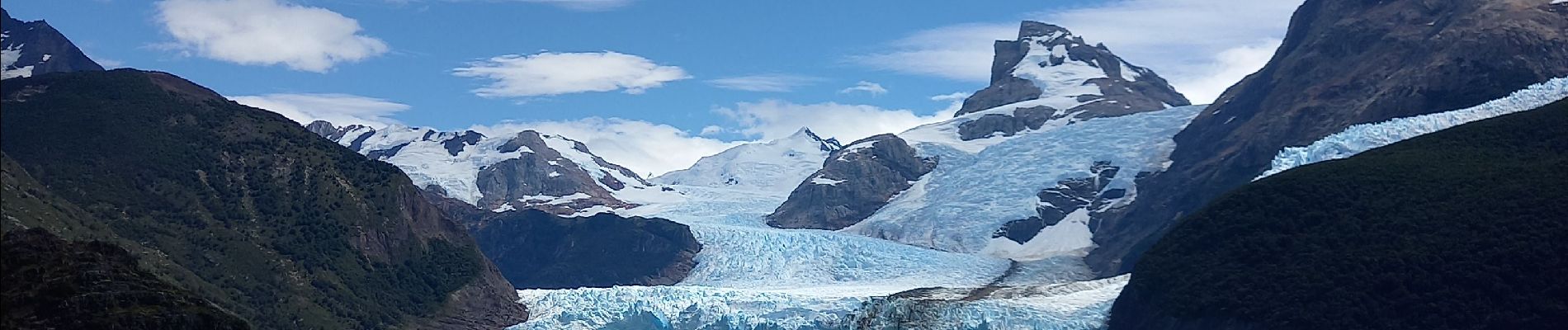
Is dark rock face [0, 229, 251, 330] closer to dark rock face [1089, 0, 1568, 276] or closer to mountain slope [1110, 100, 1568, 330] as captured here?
mountain slope [1110, 100, 1568, 330]

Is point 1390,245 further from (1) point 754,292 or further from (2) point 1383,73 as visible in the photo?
(2) point 1383,73

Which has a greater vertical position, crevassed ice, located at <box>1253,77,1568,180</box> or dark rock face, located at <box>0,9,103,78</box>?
dark rock face, located at <box>0,9,103,78</box>

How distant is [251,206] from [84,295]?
62.0 meters

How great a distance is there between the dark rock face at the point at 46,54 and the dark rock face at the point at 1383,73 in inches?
→ 3778

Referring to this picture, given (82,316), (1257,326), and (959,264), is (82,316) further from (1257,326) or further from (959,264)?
(959,264)

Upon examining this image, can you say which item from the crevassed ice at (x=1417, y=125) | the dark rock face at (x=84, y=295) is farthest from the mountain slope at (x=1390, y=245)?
the dark rock face at (x=84, y=295)

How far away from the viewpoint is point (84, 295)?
58.4 meters

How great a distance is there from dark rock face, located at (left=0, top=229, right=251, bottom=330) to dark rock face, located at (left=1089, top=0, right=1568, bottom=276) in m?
126

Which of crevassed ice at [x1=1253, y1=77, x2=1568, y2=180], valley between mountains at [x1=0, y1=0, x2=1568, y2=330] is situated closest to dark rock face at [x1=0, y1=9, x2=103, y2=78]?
valley between mountains at [x1=0, y1=0, x2=1568, y2=330]

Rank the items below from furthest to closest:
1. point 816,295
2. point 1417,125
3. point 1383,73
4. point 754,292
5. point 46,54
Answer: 1. point 1383,73
2. point 1417,125
3. point 816,295
4. point 754,292
5. point 46,54

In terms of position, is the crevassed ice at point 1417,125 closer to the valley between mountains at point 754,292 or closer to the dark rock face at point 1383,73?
the valley between mountains at point 754,292

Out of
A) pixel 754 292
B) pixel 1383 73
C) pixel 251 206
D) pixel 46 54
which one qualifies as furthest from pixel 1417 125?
pixel 46 54

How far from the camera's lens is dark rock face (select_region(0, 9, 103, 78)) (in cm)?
9130

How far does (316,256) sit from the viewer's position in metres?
119
